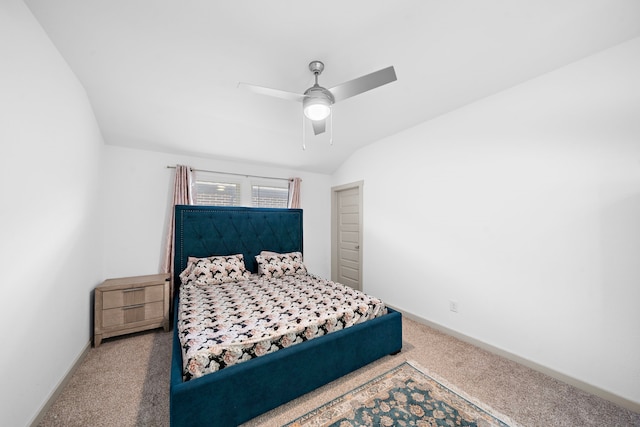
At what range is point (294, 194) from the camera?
440 cm

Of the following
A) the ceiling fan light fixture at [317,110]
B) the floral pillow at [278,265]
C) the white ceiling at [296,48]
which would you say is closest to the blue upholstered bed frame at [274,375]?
the floral pillow at [278,265]

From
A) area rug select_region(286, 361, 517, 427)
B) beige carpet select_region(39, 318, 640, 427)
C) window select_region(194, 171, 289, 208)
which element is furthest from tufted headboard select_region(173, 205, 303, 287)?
area rug select_region(286, 361, 517, 427)

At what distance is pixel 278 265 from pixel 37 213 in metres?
2.50

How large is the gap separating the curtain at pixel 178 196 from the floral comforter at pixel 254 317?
54 cm

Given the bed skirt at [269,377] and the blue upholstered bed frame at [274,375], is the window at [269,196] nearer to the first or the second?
the blue upholstered bed frame at [274,375]

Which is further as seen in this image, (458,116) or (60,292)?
(458,116)

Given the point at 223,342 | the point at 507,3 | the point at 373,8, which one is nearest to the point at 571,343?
the point at 507,3

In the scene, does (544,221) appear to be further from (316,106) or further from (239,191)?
(239,191)

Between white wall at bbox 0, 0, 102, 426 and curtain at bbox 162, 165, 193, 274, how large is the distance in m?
1.01

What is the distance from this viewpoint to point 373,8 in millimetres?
1590

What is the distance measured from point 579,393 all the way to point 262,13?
3.74 meters

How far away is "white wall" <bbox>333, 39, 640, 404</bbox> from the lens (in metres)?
1.78

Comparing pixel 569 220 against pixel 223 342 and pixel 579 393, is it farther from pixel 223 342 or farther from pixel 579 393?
pixel 223 342

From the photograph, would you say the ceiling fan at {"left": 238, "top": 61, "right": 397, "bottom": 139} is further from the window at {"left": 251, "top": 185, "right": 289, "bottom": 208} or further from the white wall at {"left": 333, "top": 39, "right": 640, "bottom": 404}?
the window at {"left": 251, "top": 185, "right": 289, "bottom": 208}
